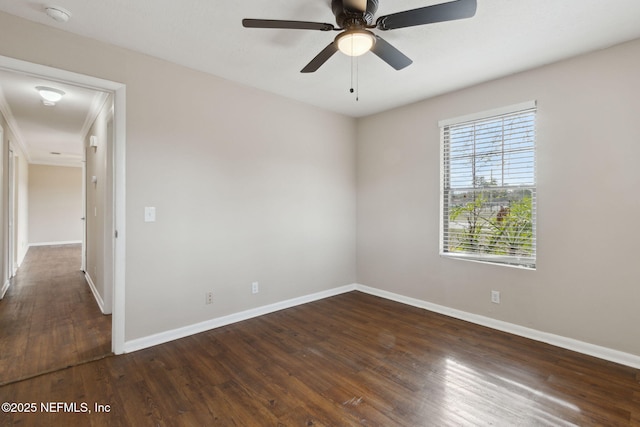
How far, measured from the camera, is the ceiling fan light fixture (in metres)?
1.84

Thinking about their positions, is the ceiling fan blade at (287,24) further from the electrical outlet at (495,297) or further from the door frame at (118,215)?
the electrical outlet at (495,297)

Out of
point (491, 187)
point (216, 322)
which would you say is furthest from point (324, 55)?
point (216, 322)

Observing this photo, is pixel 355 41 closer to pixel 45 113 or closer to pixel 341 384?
pixel 341 384

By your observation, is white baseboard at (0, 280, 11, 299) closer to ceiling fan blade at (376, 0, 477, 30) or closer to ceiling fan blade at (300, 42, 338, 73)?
ceiling fan blade at (300, 42, 338, 73)

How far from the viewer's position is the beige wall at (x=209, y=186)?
2.68 m

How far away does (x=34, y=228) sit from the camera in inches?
354

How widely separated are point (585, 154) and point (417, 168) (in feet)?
5.30

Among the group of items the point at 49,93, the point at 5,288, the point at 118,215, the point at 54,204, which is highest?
the point at 49,93

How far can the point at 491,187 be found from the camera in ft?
10.7

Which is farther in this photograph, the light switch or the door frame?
the light switch

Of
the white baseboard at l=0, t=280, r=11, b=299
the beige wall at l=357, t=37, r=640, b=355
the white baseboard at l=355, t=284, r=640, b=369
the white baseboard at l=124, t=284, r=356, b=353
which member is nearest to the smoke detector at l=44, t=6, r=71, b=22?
the white baseboard at l=124, t=284, r=356, b=353

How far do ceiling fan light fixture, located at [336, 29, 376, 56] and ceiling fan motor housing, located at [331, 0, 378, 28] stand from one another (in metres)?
0.07

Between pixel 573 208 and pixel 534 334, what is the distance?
1230 millimetres

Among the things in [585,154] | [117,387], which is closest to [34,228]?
[117,387]
